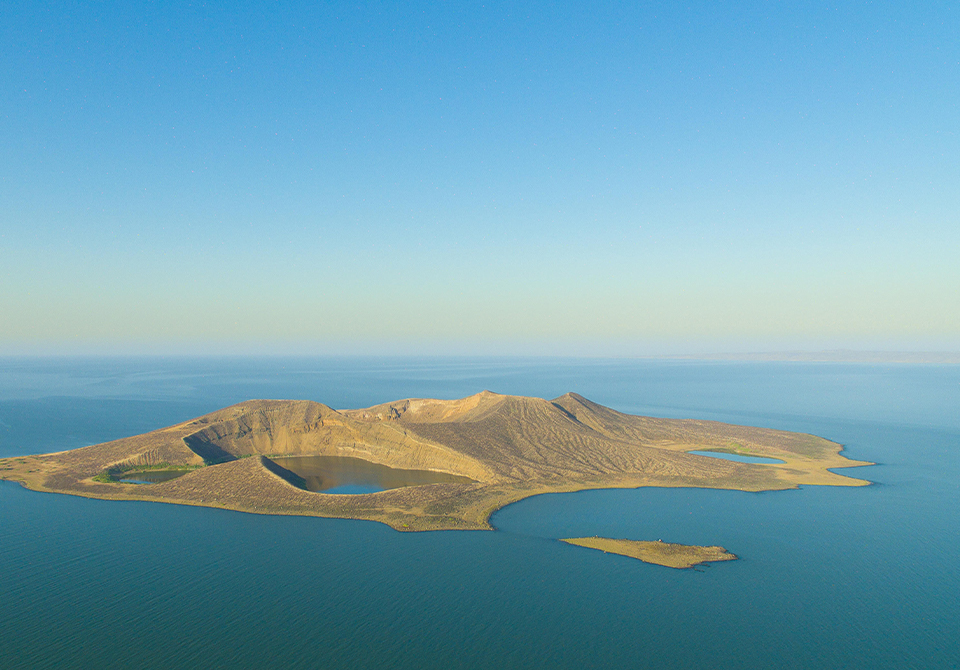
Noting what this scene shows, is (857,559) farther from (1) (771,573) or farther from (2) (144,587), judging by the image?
(2) (144,587)

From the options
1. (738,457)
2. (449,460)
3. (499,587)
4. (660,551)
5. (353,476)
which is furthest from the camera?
(738,457)

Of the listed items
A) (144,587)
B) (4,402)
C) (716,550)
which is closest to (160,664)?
(144,587)

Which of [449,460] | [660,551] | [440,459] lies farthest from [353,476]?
[660,551]

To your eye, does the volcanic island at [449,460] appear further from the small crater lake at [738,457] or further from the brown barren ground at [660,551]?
the small crater lake at [738,457]

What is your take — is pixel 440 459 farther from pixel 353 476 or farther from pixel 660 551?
pixel 660 551

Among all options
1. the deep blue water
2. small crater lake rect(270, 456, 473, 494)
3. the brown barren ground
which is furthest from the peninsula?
the brown barren ground

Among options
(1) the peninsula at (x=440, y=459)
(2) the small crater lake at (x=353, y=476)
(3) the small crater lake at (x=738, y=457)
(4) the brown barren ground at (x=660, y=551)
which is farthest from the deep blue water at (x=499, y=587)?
(3) the small crater lake at (x=738, y=457)

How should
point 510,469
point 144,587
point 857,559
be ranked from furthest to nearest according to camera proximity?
1. point 510,469
2. point 857,559
3. point 144,587
